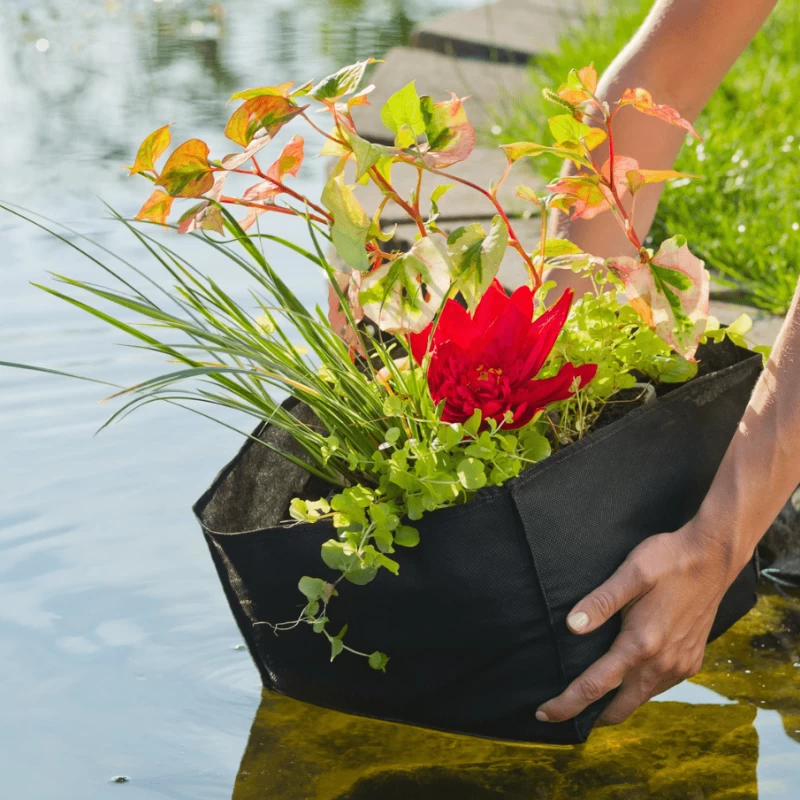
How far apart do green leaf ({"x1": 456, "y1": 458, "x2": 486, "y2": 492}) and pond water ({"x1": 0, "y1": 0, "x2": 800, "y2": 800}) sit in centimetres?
38

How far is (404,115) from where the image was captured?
108cm

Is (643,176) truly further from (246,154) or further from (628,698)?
(628,698)

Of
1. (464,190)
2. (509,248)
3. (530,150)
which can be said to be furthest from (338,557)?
(464,190)

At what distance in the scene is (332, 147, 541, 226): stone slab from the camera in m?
2.67

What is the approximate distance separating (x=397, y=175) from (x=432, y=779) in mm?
1977

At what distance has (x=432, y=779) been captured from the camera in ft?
4.03

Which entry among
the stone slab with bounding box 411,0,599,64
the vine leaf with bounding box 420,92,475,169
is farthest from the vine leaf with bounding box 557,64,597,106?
the stone slab with bounding box 411,0,599,64

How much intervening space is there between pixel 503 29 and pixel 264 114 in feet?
12.7

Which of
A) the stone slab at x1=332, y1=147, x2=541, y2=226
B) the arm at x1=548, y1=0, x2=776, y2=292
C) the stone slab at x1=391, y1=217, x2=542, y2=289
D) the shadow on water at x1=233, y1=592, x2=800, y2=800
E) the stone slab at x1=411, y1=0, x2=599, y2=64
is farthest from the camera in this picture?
the stone slab at x1=411, y1=0, x2=599, y2=64

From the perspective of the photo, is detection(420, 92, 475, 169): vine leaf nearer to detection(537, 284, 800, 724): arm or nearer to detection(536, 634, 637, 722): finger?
detection(537, 284, 800, 724): arm

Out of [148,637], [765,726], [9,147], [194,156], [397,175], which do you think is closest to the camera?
[194,156]

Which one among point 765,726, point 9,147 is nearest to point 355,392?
point 765,726

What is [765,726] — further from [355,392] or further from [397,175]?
[397,175]

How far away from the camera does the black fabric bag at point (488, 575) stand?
3.53 feet
